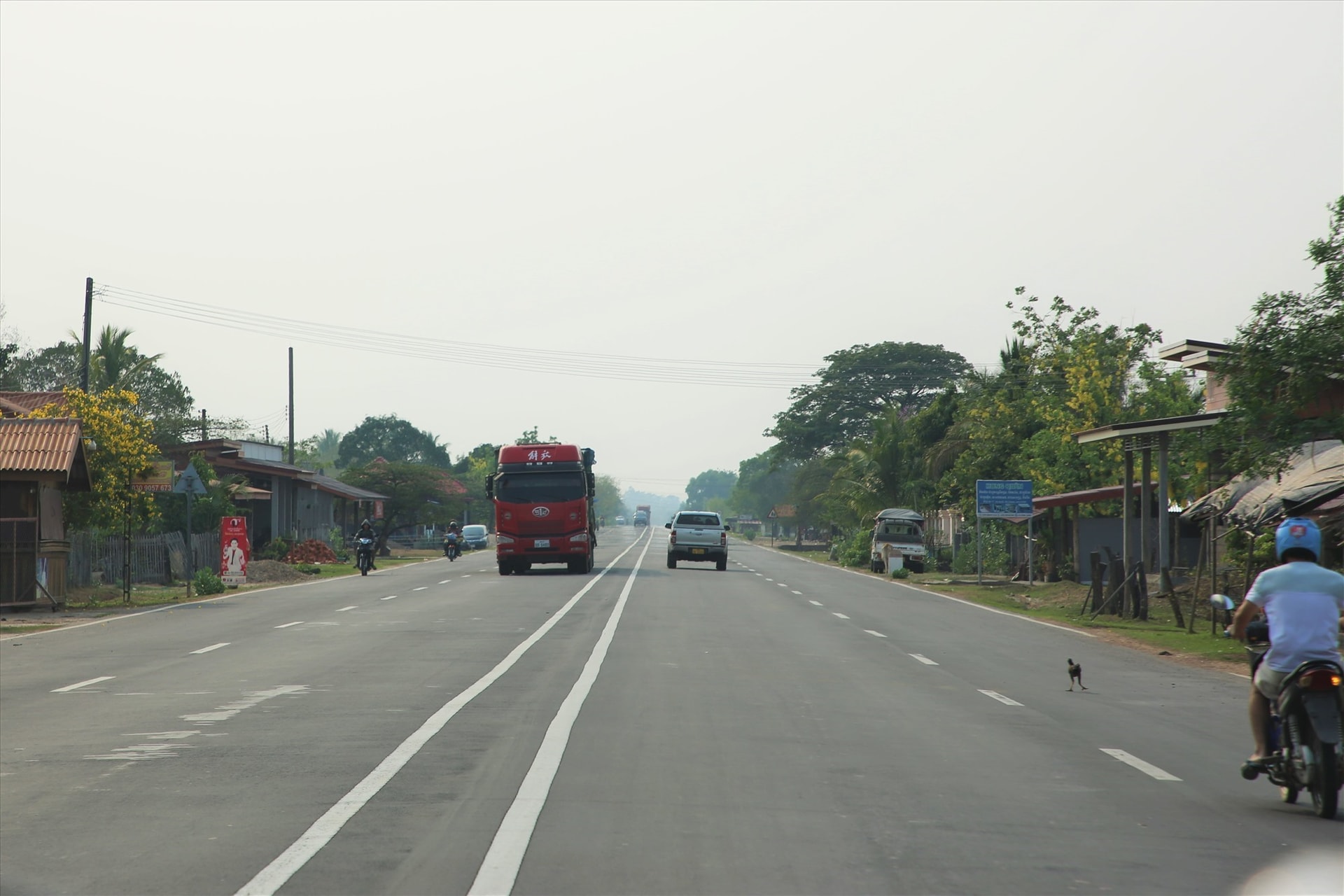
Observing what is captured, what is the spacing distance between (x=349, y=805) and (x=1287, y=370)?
15021mm

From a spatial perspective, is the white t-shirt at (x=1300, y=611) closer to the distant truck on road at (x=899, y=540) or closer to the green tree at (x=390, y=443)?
the distant truck on road at (x=899, y=540)

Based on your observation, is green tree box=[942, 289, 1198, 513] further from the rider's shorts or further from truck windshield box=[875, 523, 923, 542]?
the rider's shorts

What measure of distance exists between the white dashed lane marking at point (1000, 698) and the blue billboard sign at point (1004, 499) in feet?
87.6

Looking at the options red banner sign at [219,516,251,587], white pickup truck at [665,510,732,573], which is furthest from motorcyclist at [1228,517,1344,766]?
white pickup truck at [665,510,732,573]

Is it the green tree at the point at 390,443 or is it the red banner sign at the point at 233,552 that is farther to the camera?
the green tree at the point at 390,443

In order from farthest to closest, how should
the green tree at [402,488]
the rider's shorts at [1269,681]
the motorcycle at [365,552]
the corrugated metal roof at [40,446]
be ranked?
1. the green tree at [402,488]
2. the motorcycle at [365,552]
3. the corrugated metal roof at [40,446]
4. the rider's shorts at [1269,681]

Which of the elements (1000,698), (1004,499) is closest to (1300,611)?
(1000,698)

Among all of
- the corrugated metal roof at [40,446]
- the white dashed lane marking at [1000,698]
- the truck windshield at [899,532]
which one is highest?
the corrugated metal roof at [40,446]

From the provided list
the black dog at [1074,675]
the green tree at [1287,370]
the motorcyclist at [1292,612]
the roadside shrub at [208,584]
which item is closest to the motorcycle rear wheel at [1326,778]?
the motorcyclist at [1292,612]

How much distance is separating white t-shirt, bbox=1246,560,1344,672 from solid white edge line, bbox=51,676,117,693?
11.5 meters

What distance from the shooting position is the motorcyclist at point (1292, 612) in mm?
8367

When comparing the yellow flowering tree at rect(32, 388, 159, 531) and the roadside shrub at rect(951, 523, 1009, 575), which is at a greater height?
the yellow flowering tree at rect(32, 388, 159, 531)

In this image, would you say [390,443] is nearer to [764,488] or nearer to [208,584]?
[764,488]

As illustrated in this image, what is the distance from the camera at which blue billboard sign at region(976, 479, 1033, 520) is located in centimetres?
4059
